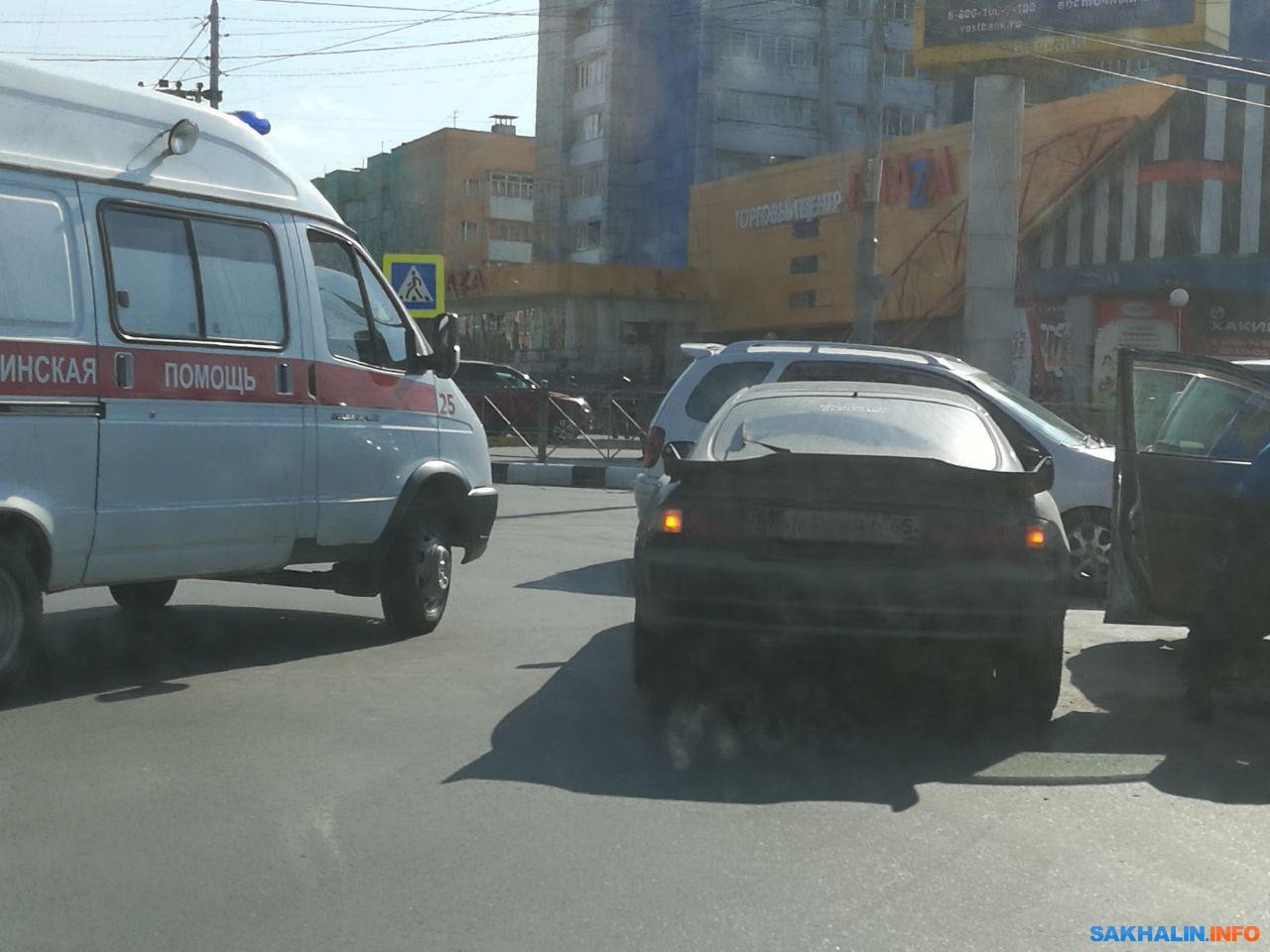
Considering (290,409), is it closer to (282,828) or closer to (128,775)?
(128,775)

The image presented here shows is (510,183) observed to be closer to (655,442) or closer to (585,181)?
(585,181)

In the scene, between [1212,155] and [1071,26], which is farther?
[1212,155]

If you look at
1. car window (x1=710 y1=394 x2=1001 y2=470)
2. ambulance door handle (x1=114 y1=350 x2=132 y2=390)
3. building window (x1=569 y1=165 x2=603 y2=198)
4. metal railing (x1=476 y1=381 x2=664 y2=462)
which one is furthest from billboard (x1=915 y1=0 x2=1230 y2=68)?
building window (x1=569 y1=165 x2=603 y2=198)

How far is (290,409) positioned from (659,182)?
59.8 metres

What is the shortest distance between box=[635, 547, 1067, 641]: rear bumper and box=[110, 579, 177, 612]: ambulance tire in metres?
3.75

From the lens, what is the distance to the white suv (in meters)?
10.1

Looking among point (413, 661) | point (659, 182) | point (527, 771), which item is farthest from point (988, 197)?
point (659, 182)

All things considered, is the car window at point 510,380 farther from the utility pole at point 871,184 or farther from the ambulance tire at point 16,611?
the ambulance tire at point 16,611

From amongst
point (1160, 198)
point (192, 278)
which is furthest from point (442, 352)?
point (1160, 198)

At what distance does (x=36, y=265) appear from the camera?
20.4ft

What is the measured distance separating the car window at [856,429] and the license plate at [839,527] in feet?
0.90

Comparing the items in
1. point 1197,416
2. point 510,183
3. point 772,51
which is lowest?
point 1197,416

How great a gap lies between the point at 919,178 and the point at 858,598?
37.6m

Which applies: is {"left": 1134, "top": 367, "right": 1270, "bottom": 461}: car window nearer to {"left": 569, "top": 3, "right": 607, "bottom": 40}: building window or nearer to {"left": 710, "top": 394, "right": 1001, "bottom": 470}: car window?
{"left": 710, "top": 394, "right": 1001, "bottom": 470}: car window
